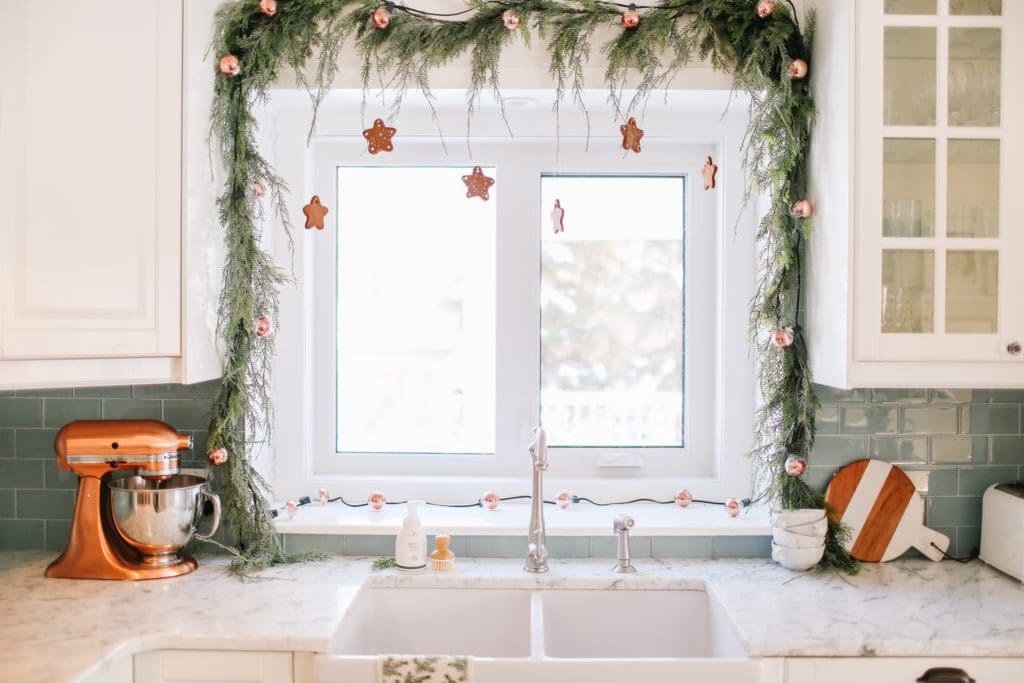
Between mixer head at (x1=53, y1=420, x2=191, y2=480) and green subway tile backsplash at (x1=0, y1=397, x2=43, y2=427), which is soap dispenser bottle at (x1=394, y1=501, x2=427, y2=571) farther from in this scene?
green subway tile backsplash at (x1=0, y1=397, x2=43, y2=427)

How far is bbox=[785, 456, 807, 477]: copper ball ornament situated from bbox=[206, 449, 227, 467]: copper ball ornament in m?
1.38

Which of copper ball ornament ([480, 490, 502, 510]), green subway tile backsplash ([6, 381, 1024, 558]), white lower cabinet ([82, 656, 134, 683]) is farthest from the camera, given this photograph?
copper ball ornament ([480, 490, 502, 510])

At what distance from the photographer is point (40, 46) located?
5.00 ft

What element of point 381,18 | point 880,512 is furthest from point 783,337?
point 381,18

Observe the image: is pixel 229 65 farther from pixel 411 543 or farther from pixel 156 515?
pixel 411 543

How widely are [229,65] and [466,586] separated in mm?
1357

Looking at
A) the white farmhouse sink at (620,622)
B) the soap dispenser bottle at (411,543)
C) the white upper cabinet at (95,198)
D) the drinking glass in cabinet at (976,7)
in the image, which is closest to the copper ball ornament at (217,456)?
the white upper cabinet at (95,198)

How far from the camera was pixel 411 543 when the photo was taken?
6.31 feet

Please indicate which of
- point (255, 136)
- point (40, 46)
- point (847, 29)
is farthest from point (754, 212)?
point (40, 46)

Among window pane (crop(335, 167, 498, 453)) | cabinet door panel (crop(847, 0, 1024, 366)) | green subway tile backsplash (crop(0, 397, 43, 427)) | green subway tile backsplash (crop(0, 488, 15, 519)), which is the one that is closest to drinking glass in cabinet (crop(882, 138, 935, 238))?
cabinet door panel (crop(847, 0, 1024, 366))

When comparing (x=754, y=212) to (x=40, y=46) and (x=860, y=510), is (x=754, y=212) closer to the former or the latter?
(x=860, y=510)

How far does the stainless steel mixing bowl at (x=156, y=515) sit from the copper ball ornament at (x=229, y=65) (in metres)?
0.99

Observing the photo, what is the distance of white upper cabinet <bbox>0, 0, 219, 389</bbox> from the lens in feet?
4.91

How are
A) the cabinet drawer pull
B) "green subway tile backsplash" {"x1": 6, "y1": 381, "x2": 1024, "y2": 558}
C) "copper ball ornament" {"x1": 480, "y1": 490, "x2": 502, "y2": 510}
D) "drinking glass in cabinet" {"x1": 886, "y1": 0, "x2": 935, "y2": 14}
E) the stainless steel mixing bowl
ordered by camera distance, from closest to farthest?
the cabinet drawer pull
"drinking glass in cabinet" {"x1": 886, "y1": 0, "x2": 935, "y2": 14}
the stainless steel mixing bowl
"green subway tile backsplash" {"x1": 6, "y1": 381, "x2": 1024, "y2": 558}
"copper ball ornament" {"x1": 480, "y1": 490, "x2": 502, "y2": 510}
